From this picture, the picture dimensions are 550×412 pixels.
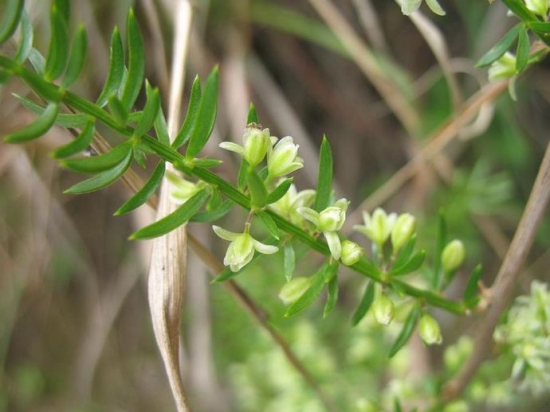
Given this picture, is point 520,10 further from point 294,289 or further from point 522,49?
point 294,289

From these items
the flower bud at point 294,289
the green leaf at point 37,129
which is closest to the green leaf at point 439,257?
the flower bud at point 294,289

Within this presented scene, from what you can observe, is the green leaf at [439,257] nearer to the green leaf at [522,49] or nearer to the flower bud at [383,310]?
the flower bud at [383,310]

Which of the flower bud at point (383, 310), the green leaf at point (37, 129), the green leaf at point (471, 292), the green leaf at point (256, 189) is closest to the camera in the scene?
the green leaf at point (37, 129)

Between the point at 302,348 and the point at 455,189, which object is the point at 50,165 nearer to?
the point at 302,348

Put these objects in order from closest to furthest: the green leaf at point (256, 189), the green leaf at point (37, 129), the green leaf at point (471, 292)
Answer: the green leaf at point (37, 129)
the green leaf at point (256, 189)
the green leaf at point (471, 292)

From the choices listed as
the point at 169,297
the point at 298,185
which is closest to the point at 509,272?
the point at 169,297

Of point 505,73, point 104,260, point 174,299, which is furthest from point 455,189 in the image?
point 104,260

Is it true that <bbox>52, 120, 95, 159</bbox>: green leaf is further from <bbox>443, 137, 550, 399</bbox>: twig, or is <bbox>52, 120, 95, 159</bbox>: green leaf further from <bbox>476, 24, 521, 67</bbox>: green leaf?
<bbox>443, 137, 550, 399</bbox>: twig

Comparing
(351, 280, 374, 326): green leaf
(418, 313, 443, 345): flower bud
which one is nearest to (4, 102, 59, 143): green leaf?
(351, 280, 374, 326): green leaf
